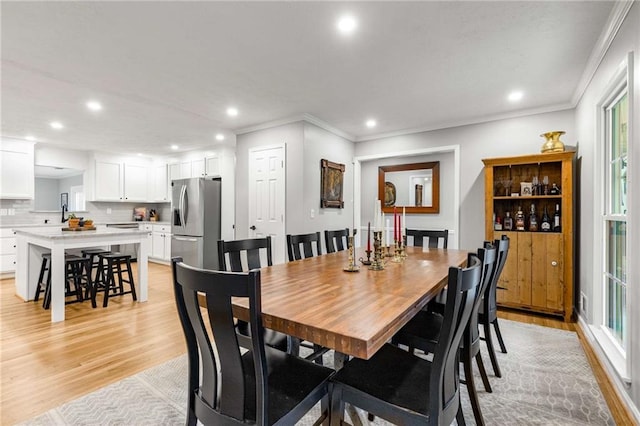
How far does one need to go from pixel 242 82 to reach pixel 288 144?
4.26ft

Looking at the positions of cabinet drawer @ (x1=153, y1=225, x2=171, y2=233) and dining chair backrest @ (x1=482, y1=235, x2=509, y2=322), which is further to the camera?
cabinet drawer @ (x1=153, y1=225, x2=171, y2=233)

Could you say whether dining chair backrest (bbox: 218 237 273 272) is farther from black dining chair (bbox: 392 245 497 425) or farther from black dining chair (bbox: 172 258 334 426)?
black dining chair (bbox: 392 245 497 425)

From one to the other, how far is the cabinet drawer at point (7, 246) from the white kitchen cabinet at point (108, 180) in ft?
4.95

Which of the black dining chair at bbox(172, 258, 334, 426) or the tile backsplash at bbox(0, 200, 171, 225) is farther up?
the tile backsplash at bbox(0, 200, 171, 225)

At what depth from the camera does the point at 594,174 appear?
2688 mm

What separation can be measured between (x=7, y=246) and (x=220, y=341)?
6.34 metres

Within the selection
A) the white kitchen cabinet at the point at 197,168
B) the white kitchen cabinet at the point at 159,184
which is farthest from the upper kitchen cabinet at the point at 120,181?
the white kitchen cabinet at the point at 197,168

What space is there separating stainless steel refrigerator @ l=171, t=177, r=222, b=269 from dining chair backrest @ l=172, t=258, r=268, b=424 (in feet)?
14.5

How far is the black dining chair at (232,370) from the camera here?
3.09 feet

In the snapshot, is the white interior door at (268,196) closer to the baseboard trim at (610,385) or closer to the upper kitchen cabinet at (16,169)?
the baseboard trim at (610,385)

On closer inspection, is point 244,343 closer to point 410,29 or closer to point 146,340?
point 146,340

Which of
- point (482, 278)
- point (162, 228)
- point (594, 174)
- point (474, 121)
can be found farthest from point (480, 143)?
point (162, 228)

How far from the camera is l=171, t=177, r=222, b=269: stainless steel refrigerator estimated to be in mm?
5430

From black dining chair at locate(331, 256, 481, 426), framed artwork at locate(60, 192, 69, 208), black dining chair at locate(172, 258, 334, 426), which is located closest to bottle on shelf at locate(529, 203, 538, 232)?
black dining chair at locate(331, 256, 481, 426)
